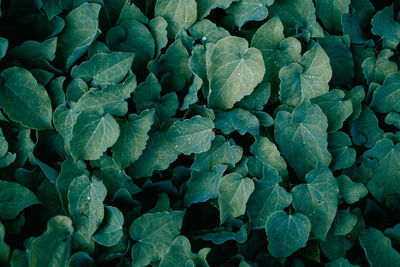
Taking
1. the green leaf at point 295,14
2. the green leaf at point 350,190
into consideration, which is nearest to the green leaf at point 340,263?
the green leaf at point 350,190

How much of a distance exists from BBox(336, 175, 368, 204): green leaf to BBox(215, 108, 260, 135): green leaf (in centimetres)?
40

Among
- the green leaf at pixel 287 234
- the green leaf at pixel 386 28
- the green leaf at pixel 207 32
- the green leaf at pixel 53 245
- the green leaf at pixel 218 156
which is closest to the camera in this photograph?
the green leaf at pixel 53 245

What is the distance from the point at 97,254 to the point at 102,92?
→ 627 millimetres

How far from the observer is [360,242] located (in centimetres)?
156

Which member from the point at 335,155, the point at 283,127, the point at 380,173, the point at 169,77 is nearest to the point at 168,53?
the point at 169,77

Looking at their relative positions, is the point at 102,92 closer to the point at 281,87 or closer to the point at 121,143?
the point at 121,143

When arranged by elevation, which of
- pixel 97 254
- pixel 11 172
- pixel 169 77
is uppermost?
pixel 169 77

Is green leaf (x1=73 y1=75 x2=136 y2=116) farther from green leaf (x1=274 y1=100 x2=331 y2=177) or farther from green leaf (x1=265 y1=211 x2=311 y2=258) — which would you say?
green leaf (x1=265 y1=211 x2=311 y2=258)

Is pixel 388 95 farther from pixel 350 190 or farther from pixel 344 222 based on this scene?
pixel 344 222

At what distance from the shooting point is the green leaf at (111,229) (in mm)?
1421

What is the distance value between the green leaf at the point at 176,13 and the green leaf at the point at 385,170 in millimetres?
947

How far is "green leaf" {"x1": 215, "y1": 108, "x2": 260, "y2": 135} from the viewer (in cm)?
156

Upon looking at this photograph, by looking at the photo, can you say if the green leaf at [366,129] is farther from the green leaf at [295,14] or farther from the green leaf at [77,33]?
the green leaf at [77,33]

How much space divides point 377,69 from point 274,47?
49 cm
